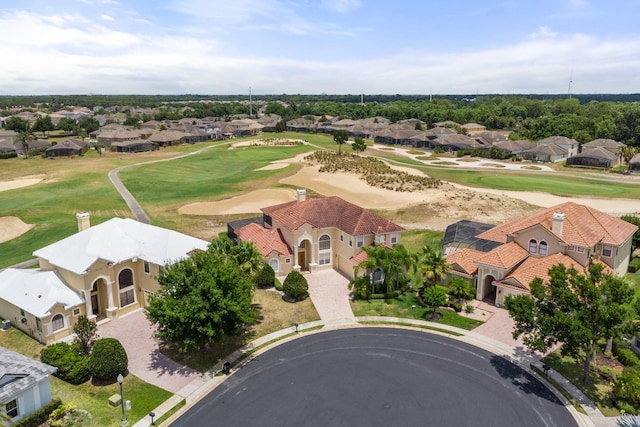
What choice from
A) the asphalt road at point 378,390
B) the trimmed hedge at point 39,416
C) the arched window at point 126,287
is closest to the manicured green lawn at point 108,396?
the trimmed hedge at point 39,416

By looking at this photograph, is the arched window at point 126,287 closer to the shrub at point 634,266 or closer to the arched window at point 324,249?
the arched window at point 324,249

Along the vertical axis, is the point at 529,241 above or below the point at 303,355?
above

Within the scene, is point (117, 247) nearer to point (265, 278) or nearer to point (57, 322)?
point (57, 322)

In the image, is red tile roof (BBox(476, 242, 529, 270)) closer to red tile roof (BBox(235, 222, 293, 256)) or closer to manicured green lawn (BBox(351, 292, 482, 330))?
manicured green lawn (BBox(351, 292, 482, 330))

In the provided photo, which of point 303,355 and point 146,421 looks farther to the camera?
point 303,355

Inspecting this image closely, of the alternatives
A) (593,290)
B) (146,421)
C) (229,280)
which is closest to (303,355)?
(229,280)

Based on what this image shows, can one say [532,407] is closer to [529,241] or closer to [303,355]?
[303,355]

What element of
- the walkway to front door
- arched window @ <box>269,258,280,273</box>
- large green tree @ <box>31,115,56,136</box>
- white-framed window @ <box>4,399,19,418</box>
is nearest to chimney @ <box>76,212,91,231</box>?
arched window @ <box>269,258,280,273</box>

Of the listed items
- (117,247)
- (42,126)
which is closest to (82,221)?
(117,247)
